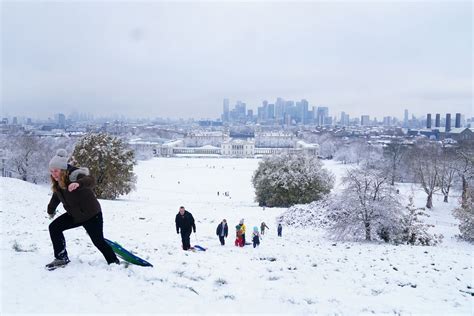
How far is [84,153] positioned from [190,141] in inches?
5398

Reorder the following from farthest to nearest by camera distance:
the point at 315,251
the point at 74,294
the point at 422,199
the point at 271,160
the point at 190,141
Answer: the point at 190,141, the point at 422,199, the point at 271,160, the point at 315,251, the point at 74,294

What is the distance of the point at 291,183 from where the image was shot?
2808 cm

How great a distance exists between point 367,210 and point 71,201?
12320 mm

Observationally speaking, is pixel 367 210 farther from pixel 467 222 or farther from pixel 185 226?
pixel 467 222

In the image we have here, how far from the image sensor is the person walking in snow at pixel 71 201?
217 inches

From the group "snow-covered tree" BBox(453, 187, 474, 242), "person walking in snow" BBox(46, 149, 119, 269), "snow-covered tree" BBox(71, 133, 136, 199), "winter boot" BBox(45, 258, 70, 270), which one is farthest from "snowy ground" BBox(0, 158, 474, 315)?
"snow-covered tree" BBox(71, 133, 136, 199)

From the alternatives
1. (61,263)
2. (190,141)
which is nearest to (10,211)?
(61,263)

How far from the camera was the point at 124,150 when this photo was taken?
28.0 metres

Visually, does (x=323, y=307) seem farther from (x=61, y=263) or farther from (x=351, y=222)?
(x=351, y=222)

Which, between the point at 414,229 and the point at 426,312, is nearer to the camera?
the point at 426,312

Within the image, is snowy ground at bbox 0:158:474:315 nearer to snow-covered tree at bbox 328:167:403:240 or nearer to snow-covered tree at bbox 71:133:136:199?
snow-covered tree at bbox 328:167:403:240

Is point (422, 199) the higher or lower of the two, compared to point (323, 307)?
lower

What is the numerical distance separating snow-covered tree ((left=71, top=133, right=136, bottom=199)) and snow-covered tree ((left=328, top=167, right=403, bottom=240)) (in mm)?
16300

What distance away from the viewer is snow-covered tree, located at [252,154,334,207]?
28141 millimetres
